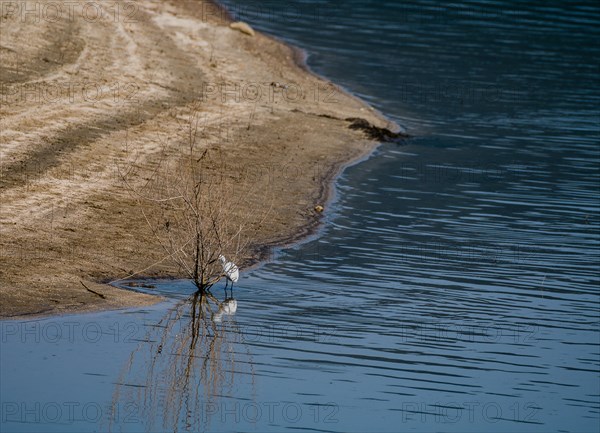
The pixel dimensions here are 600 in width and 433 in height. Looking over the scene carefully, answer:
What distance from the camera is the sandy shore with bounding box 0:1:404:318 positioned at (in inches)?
615

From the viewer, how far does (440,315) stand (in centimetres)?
1470

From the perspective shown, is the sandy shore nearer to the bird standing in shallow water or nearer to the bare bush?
the bare bush

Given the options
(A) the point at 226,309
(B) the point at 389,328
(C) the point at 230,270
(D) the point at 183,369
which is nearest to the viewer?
(D) the point at 183,369

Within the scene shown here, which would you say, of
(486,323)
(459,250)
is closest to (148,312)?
(486,323)

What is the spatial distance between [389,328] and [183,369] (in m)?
2.67

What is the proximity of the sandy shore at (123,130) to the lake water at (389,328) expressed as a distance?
872 millimetres

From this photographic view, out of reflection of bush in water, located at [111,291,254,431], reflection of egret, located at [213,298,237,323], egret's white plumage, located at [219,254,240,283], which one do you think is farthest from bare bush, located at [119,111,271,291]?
reflection of bush in water, located at [111,291,254,431]

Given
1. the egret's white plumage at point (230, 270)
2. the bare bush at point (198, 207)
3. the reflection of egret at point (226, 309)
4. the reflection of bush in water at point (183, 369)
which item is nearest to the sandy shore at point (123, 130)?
the bare bush at point (198, 207)

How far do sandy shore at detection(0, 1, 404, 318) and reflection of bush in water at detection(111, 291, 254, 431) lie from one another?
84 cm

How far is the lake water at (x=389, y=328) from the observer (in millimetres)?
11570

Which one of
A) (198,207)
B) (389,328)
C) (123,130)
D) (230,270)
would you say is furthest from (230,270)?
(123,130)

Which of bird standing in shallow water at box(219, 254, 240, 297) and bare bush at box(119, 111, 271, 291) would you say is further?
bare bush at box(119, 111, 271, 291)

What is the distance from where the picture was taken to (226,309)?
47.6 feet

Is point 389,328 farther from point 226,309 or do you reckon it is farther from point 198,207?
point 198,207
